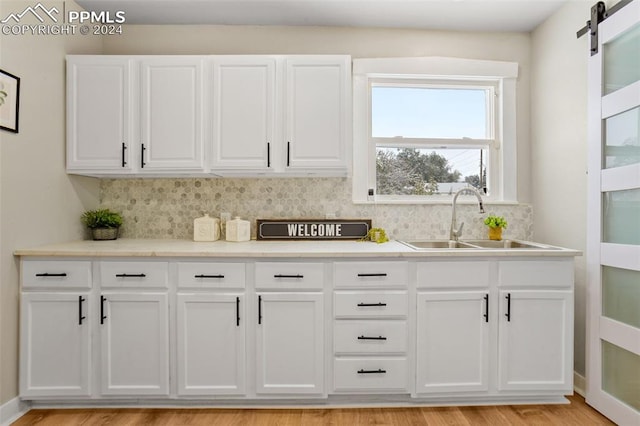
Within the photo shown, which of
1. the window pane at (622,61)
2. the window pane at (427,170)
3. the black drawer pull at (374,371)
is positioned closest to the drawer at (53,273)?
the black drawer pull at (374,371)

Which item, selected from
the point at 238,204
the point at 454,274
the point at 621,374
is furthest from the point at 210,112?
the point at 621,374

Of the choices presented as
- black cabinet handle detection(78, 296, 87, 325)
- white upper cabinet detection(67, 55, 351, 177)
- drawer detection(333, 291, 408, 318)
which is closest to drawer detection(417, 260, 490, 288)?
→ drawer detection(333, 291, 408, 318)

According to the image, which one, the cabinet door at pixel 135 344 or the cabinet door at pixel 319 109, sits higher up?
the cabinet door at pixel 319 109

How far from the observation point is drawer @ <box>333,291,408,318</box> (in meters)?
2.20

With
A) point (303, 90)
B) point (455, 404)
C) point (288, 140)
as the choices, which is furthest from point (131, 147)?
point (455, 404)

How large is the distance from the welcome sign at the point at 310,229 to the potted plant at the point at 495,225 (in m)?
0.93

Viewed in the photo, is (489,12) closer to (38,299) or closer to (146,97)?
(146,97)

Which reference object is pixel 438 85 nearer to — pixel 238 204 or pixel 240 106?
pixel 240 106

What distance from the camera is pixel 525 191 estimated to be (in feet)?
9.79

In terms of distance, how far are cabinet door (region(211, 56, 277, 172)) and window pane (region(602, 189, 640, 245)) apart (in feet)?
6.87

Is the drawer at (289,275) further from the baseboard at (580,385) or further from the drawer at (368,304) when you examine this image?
the baseboard at (580,385)

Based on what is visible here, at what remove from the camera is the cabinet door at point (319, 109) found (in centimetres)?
254

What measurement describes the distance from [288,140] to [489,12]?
1.74 m

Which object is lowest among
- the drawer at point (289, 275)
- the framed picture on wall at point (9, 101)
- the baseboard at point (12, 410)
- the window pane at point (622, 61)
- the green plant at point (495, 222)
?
the baseboard at point (12, 410)
